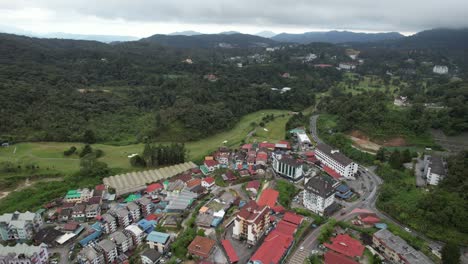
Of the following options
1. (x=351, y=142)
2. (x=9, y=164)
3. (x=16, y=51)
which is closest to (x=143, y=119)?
(x=9, y=164)

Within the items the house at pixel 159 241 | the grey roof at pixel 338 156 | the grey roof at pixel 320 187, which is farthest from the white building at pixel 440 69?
the house at pixel 159 241

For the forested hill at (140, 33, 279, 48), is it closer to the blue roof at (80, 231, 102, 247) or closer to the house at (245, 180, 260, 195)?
the house at (245, 180, 260, 195)

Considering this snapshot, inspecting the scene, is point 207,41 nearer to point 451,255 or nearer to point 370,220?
point 370,220

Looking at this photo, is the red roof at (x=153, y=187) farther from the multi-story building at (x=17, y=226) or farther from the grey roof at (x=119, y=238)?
the multi-story building at (x=17, y=226)

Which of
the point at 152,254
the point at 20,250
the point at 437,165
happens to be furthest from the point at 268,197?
the point at 20,250

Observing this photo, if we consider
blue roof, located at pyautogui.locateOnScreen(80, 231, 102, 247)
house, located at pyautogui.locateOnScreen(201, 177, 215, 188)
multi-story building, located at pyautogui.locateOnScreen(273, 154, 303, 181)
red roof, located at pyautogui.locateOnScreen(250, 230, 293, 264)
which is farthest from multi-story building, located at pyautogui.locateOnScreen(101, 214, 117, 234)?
multi-story building, located at pyautogui.locateOnScreen(273, 154, 303, 181)
